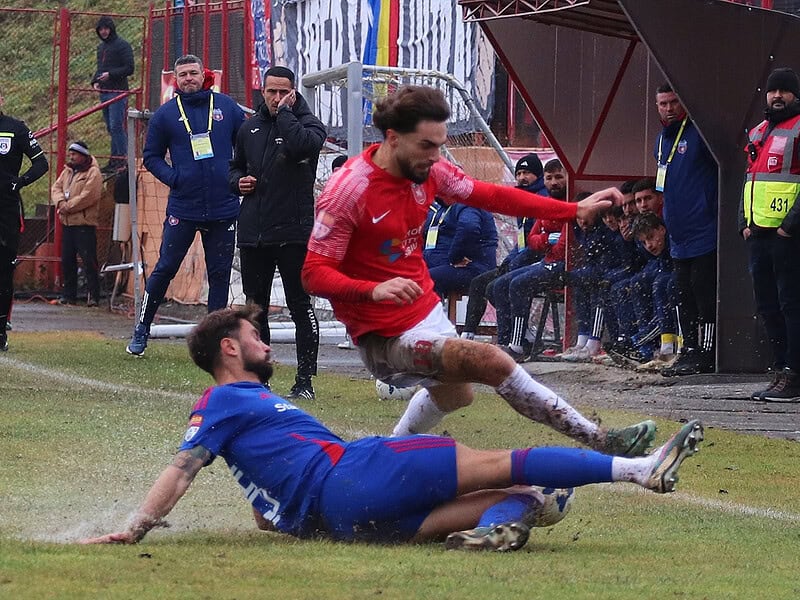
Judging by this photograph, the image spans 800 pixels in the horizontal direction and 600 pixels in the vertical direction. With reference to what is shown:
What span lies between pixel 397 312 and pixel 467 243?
8.62 m

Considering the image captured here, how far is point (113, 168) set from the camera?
24.8m

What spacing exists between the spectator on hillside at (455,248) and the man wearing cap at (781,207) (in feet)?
13.7

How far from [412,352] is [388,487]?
123 centimetres

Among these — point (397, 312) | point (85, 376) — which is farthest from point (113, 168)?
point (397, 312)

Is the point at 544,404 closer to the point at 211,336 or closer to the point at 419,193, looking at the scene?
the point at 419,193

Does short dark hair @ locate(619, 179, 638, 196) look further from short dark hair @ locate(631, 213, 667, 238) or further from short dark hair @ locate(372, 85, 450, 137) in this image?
short dark hair @ locate(372, 85, 450, 137)

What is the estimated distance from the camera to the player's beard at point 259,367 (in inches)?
244

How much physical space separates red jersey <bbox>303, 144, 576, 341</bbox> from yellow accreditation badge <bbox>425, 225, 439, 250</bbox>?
27.6 ft

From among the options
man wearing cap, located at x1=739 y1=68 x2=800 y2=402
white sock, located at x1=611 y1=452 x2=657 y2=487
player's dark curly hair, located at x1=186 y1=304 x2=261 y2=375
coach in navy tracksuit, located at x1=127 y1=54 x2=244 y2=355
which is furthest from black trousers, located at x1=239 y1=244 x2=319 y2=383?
white sock, located at x1=611 y1=452 x2=657 y2=487

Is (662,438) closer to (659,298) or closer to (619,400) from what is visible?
(619,400)

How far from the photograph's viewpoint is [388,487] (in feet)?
19.1

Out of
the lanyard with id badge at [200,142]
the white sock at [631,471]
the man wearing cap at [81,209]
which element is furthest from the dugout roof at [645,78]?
the man wearing cap at [81,209]

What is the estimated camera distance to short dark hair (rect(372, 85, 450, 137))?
6.87 meters

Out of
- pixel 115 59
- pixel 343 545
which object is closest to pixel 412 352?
pixel 343 545
